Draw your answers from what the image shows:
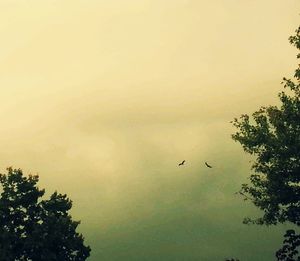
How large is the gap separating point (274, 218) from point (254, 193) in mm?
2032

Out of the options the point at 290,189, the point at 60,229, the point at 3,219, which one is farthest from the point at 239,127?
the point at 3,219

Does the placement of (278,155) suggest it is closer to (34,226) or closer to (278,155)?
(278,155)

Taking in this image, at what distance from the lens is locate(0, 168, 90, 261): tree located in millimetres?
45281

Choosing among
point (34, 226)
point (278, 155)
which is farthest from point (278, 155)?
point (34, 226)

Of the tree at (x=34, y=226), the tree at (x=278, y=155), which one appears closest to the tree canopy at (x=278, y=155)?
the tree at (x=278, y=155)

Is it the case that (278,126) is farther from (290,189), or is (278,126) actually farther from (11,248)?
(11,248)

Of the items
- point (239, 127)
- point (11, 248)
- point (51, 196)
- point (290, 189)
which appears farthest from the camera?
point (51, 196)

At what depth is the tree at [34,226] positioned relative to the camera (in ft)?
149

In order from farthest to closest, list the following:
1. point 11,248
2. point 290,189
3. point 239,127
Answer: point 11,248 → point 239,127 → point 290,189

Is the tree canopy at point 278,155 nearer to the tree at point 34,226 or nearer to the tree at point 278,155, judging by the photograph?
the tree at point 278,155

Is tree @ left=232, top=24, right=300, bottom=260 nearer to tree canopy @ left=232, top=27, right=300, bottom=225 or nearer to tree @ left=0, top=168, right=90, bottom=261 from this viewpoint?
tree canopy @ left=232, top=27, right=300, bottom=225

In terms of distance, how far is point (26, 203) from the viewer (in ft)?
156

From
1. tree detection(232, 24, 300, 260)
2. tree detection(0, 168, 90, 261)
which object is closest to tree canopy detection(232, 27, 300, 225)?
tree detection(232, 24, 300, 260)

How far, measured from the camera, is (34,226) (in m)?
46.1
